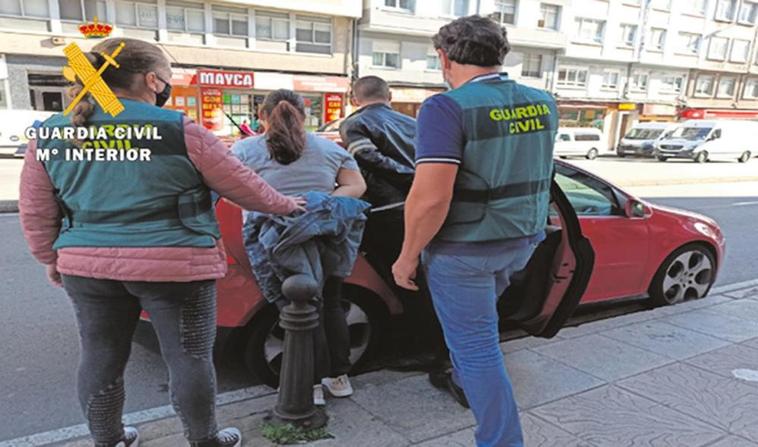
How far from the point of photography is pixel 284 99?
8.94 feet

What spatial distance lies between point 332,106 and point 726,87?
30.0 m

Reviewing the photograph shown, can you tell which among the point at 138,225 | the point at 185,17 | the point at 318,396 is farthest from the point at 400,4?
the point at 138,225

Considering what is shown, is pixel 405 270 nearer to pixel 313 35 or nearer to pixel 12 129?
pixel 12 129

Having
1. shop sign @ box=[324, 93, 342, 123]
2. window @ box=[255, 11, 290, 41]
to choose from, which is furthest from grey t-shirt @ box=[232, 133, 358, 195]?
shop sign @ box=[324, 93, 342, 123]

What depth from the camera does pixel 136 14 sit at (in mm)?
21734

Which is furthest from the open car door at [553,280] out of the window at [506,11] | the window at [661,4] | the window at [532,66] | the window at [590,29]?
the window at [661,4]

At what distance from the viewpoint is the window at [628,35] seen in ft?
112

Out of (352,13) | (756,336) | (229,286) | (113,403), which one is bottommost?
(756,336)

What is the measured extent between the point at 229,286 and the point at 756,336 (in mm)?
3694

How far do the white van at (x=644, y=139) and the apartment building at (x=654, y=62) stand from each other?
4.08 metres

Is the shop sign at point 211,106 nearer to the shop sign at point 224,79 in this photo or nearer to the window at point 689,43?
the shop sign at point 224,79

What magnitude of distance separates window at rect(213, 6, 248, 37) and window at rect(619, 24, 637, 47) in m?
22.6

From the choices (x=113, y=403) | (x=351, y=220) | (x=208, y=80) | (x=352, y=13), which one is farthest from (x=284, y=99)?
(x=352, y=13)

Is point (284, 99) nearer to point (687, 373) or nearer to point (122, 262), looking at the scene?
point (122, 262)
